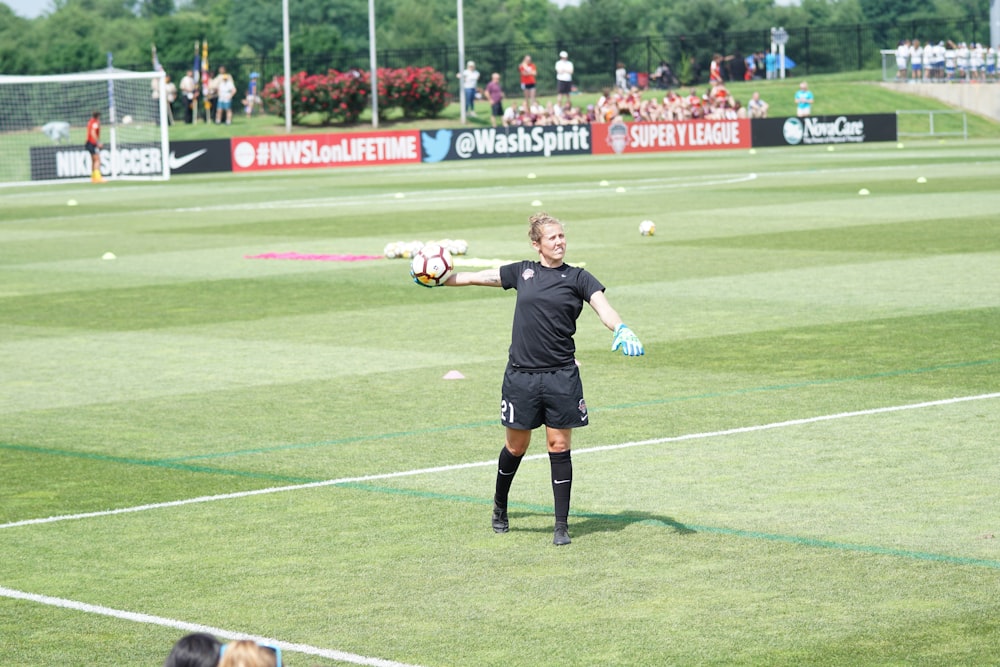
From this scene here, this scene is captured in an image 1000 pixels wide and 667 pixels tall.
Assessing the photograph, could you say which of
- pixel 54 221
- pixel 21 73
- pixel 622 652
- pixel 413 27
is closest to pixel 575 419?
pixel 622 652

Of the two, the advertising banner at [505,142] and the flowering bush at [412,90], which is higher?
the flowering bush at [412,90]

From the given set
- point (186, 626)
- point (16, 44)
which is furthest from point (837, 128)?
point (16, 44)

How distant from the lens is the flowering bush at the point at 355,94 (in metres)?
66.9

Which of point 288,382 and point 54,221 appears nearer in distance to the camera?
point 288,382

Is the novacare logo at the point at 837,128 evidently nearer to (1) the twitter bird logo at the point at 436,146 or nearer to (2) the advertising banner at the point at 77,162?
(1) the twitter bird logo at the point at 436,146

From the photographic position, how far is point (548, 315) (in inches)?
372

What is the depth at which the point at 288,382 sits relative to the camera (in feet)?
49.8

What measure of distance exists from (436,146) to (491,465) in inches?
1979

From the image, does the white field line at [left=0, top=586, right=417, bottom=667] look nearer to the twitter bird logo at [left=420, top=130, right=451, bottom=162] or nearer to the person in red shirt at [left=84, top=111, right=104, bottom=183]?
the person in red shirt at [left=84, top=111, right=104, bottom=183]

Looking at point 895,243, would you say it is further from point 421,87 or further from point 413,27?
point 413,27

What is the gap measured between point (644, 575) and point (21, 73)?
101377 millimetres

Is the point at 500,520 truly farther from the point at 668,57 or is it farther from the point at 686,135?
the point at 668,57

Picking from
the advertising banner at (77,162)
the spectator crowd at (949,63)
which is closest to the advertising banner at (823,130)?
the spectator crowd at (949,63)

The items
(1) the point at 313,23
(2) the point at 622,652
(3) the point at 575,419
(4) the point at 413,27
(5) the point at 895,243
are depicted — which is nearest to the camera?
(2) the point at 622,652
